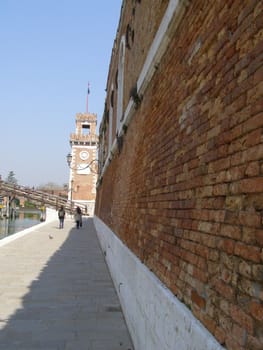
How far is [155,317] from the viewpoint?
359cm

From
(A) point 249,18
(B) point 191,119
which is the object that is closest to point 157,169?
(B) point 191,119

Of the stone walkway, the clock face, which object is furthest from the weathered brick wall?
the clock face

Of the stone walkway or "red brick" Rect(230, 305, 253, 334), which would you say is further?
the stone walkway

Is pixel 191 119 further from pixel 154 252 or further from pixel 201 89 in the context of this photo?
pixel 154 252

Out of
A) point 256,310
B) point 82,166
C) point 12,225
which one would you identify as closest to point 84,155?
point 82,166

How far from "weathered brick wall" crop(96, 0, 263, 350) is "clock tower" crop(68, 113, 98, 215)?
40.9 m

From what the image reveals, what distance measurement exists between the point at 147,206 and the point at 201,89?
2.14 meters

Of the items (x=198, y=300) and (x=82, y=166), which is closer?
(x=198, y=300)

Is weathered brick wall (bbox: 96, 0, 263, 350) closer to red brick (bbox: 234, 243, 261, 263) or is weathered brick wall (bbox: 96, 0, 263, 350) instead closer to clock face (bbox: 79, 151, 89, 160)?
red brick (bbox: 234, 243, 261, 263)

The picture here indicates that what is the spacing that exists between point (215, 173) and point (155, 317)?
5.69 ft

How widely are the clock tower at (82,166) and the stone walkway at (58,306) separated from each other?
33.9 meters

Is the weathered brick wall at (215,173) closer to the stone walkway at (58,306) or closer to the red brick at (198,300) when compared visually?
the red brick at (198,300)

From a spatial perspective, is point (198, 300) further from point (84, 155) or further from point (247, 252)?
point (84, 155)

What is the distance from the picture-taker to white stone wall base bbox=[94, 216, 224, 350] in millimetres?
2465
